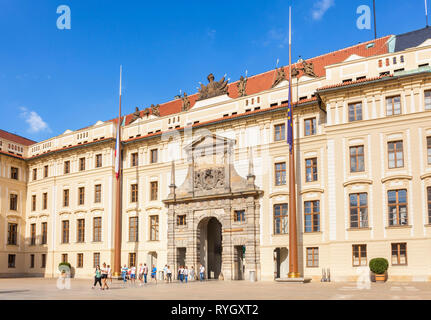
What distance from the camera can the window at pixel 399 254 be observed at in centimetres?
3366

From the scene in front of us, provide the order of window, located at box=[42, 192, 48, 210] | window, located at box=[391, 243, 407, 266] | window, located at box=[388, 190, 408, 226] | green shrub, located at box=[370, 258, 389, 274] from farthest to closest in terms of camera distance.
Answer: window, located at box=[42, 192, 48, 210], window, located at box=[388, 190, 408, 226], window, located at box=[391, 243, 407, 266], green shrub, located at box=[370, 258, 389, 274]

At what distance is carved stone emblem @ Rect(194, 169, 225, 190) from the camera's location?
143 feet

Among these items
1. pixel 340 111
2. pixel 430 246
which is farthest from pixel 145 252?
pixel 430 246

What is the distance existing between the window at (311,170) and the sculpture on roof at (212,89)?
35.6 ft

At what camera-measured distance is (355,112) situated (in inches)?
1463

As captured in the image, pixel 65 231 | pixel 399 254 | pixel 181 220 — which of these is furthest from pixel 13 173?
pixel 399 254

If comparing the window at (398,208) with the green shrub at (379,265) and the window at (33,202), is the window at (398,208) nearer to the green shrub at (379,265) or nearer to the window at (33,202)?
the green shrub at (379,265)

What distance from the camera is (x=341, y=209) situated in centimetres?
3616

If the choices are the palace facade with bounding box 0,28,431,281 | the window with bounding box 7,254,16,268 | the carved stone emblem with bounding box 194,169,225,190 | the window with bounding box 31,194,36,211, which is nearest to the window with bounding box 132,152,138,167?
the palace facade with bounding box 0,28,431,281

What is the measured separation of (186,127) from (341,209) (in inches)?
653

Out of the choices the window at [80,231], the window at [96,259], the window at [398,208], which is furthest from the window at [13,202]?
the window at [398,208]

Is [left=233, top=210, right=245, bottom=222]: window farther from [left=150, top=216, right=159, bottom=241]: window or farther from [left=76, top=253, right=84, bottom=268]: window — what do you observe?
[left=76, top=253, right=84, bottom=268]: window

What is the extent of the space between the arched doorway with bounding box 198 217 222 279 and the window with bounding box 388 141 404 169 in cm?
1642
